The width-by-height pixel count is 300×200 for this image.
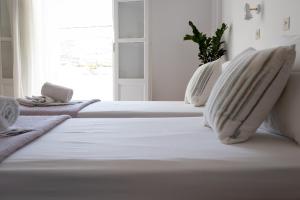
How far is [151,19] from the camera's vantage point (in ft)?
13.7

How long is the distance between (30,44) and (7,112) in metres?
3.06

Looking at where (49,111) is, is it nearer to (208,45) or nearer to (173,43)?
(208,45)

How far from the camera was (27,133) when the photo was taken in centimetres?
133

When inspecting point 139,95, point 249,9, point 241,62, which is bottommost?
point 139,95

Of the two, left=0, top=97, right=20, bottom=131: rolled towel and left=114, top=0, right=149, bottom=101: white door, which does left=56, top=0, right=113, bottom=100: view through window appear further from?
left=0, top=97, right=20, bottom=131: rolled towel

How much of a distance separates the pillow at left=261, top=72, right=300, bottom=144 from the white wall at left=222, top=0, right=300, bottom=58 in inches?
21.5

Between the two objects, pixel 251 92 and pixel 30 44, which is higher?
pixel 30 44

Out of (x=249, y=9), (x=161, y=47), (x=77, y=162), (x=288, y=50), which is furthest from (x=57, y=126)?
(x=161, y=47)

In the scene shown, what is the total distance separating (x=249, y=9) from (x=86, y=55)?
3.69m

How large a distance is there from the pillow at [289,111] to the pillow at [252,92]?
0.13 ft

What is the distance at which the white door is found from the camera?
3.97 m

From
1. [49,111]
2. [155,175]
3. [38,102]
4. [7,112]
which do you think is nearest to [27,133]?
[7,112]

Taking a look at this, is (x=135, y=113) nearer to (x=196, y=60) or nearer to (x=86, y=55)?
(x=196, y=60)

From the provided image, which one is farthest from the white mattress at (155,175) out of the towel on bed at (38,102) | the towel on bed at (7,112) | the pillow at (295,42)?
the towel on bed at (38,102)
